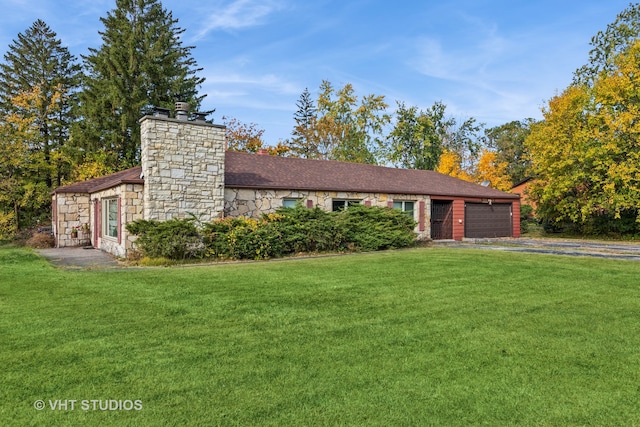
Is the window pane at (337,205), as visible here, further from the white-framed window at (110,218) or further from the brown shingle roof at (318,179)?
the white-framed window at (110,218)

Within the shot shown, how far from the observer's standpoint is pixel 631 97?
1980 cm

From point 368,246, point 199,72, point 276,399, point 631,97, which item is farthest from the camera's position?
point 199,72

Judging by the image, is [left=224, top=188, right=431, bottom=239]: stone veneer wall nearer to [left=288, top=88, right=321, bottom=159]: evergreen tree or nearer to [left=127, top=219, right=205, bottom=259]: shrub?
[left=127, top=219, right=205, bottom=259]: shrub

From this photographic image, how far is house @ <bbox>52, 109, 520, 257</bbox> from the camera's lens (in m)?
12.1

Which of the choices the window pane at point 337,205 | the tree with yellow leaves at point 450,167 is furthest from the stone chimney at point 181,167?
the tree with yellow leaves at point 450,167

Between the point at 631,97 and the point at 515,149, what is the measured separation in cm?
3013

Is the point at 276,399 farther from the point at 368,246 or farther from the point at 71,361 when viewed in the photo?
the point at 368,246

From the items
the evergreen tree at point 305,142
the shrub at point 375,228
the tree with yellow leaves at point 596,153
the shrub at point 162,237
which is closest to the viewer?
the shrub at point 162,237

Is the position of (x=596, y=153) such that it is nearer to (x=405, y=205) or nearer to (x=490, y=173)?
(x=405, y=205)

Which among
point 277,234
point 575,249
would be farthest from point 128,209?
point 575,249

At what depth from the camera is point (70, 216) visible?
16.7 meters

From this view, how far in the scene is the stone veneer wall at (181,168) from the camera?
469 inches

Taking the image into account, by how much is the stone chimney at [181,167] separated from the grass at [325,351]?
471 centimetres

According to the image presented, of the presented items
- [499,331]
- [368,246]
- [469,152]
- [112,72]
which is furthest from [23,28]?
[469,152]
